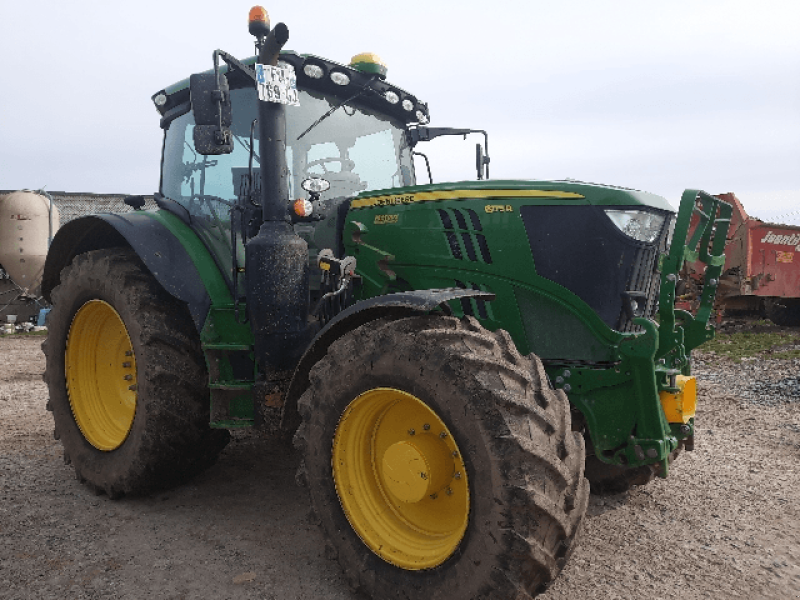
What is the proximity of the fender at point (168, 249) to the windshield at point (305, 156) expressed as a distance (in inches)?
9.1

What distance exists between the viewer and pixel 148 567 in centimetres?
312

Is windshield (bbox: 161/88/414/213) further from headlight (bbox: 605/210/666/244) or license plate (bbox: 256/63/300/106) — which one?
headlight (bbox: 605/210/666/244)

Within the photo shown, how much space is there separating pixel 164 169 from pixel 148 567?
8.79 feet

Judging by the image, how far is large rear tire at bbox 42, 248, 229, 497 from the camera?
12.2 ft

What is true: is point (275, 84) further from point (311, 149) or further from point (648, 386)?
point (648, 386)

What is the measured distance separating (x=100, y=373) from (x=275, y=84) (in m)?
2.43

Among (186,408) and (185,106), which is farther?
(185,106)

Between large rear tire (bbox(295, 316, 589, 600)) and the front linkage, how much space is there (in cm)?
51

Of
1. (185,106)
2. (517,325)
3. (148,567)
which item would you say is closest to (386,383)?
(517,325)

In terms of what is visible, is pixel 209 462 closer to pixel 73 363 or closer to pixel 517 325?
pixel 73 363

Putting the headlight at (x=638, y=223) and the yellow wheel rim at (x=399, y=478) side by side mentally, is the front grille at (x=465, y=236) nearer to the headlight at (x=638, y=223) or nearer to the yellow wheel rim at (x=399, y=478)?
the headlight at (x=638, y=223)

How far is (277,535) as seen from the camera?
11.2 ft

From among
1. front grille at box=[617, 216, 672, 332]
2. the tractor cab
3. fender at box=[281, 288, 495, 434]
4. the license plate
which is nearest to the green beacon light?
the tractor cab

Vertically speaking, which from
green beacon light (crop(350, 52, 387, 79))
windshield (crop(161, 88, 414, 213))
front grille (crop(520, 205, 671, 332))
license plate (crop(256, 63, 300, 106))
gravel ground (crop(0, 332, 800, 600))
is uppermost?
green beacon light (crop(350, 52, 387, 79))
